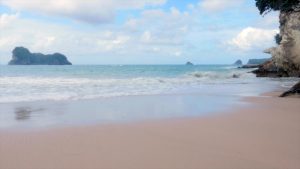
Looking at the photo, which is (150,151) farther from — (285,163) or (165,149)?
(285,163)

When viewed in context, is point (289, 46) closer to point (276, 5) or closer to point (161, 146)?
point (276, 5)

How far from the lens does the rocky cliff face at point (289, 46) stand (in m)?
27.1

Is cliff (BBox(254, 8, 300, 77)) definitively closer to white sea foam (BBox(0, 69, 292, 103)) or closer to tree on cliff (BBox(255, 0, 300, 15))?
white sea foam (BBox(0, 69, 292, 103))

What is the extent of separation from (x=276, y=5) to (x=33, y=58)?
14263 centimetres

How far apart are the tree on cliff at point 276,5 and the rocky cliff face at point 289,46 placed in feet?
23.5

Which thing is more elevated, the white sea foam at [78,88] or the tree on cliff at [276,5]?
the tree on cliff at [276,5]

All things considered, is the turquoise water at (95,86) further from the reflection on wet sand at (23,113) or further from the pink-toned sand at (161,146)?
the pink-toned sand at (161,146)

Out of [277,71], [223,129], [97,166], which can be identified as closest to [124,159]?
[97,166]

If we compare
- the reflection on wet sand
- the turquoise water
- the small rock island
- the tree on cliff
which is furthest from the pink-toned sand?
the small rock island

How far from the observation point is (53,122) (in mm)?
7730

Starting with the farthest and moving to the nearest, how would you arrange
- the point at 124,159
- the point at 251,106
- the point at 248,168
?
the point at 251,106 → the point at 124,159 → the point at 248,168

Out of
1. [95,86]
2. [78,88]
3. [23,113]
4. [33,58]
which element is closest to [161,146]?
[23,113]

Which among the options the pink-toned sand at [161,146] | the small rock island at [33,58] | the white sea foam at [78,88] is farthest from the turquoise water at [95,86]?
the small rock island at [33,58]

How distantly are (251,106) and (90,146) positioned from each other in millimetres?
6560
